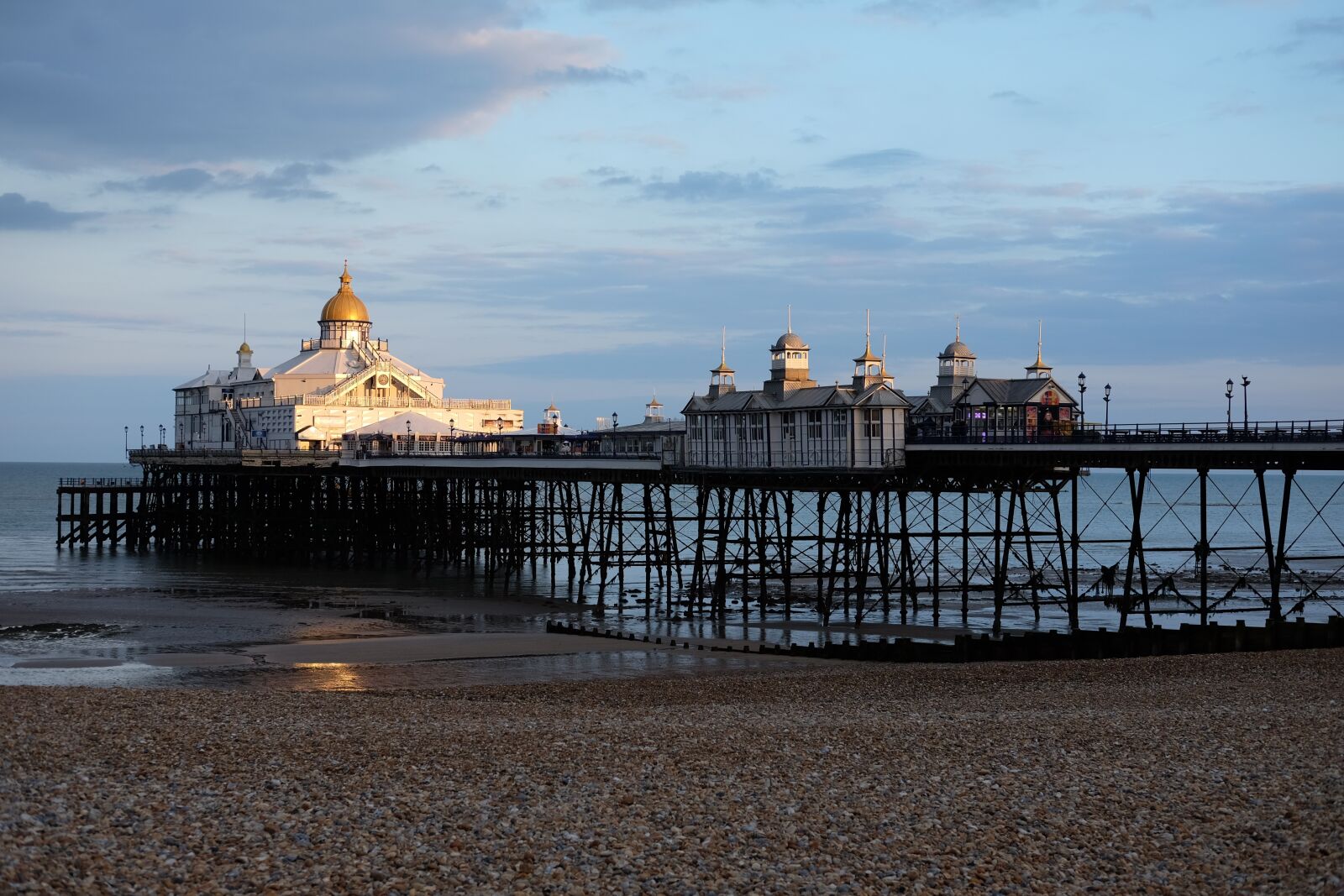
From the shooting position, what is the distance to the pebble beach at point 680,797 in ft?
41.5

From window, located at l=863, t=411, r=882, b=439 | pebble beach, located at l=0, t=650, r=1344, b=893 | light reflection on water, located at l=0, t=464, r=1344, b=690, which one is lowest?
light reflection on water, located at l=0, t=464, r=1344, b=690

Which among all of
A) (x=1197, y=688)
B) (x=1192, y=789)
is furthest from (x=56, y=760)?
(x=1197, y=688)

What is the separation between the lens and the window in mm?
42406

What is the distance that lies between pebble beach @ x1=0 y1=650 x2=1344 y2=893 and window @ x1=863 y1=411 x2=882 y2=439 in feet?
65.2

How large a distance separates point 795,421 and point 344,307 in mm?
58450

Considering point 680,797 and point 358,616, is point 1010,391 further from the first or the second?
point 680,797

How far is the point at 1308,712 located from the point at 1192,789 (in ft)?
19.1

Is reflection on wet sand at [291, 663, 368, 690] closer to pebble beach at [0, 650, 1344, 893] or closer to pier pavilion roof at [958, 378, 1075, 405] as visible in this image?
pebble beach at [0, 650, 1344, 893]

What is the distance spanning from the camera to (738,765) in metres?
16.9

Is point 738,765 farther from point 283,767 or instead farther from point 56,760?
point 56,760

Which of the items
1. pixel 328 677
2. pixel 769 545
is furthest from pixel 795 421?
pixel 769 545

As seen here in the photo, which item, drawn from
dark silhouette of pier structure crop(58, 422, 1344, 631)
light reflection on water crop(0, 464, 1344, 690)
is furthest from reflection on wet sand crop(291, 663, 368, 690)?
dark silhouette of pier structure crop(58, 422, 1344, 631)

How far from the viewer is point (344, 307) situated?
96.8 metres

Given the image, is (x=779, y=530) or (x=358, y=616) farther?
(x=779, y=530)
